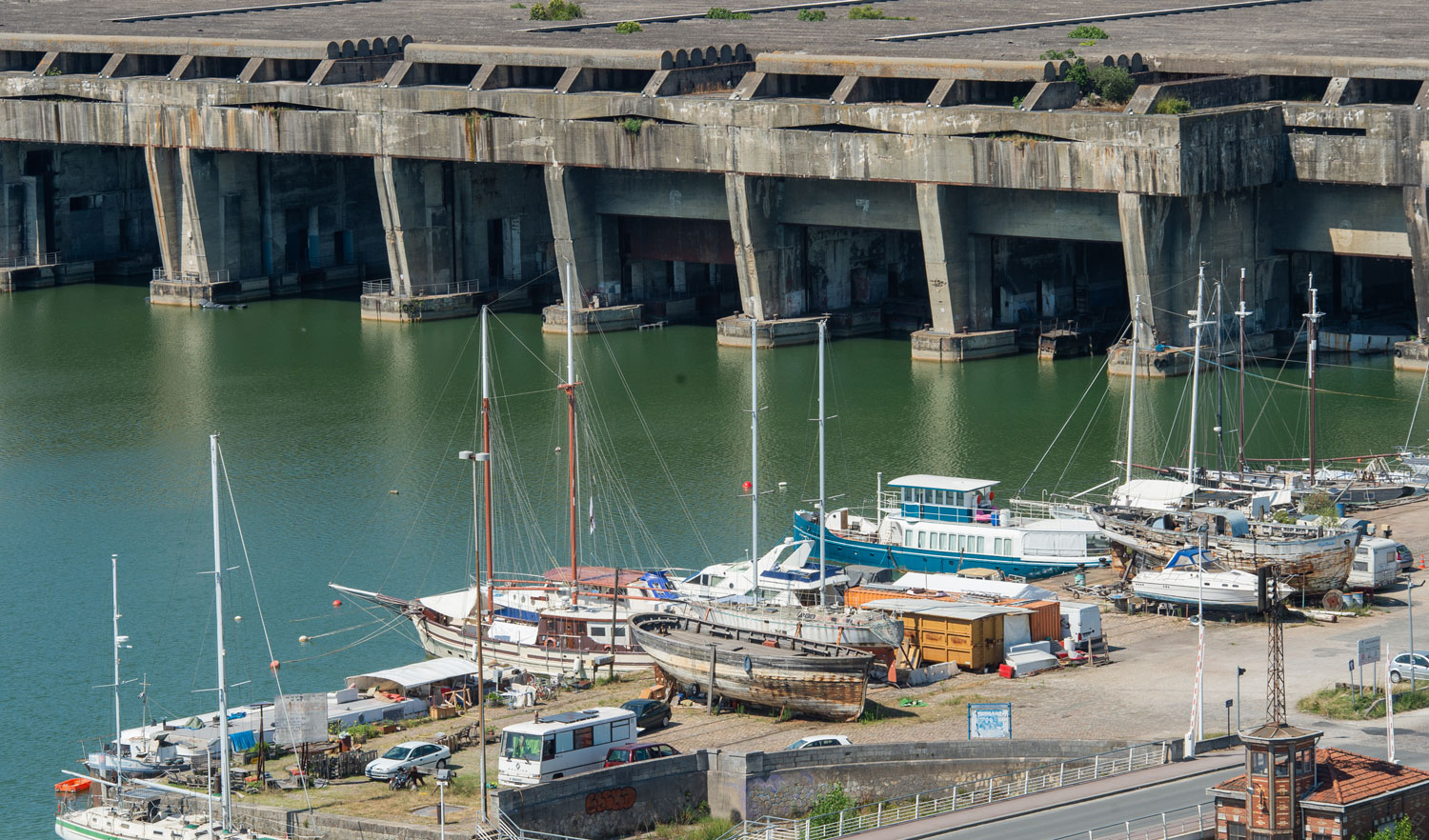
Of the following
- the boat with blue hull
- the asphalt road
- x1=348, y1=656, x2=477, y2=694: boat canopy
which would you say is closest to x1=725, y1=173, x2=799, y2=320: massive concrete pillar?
the boat with blue hull

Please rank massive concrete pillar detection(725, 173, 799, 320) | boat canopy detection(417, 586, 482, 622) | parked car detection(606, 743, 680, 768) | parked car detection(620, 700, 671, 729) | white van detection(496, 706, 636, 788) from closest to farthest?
white van detection(496, 706, 636, 788) < parked car detection(606, 743, 680, 768) < parked car detection(620, 700, 671, 729) < boat canopy detection(417, 586, 482, 622) < massive concrete pillar detection(725, 173, 799, 320)

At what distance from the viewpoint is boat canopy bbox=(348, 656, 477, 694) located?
193 ft

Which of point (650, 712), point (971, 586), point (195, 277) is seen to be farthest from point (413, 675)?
point (195, 277)

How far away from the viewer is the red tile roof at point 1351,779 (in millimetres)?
42281

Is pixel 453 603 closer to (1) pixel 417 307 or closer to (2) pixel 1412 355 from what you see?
(2) pixel 1412 355

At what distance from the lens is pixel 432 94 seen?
111500mm

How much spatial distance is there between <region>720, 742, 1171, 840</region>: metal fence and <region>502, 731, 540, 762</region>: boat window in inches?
175

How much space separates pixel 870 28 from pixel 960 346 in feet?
77.7

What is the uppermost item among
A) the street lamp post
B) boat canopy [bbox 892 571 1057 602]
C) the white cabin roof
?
the white cabin roof

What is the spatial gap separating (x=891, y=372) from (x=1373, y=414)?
19.0 metres

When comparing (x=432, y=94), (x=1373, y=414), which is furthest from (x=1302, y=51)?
(x=432, y=94)

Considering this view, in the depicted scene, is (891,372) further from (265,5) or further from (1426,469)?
(265,5)

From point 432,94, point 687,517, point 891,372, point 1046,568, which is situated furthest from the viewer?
point 432,94

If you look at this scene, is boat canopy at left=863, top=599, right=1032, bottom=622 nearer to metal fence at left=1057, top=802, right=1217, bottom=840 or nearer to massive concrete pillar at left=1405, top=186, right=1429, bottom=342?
metal fence at left=1057, top=802, right=1217, bottom=840
